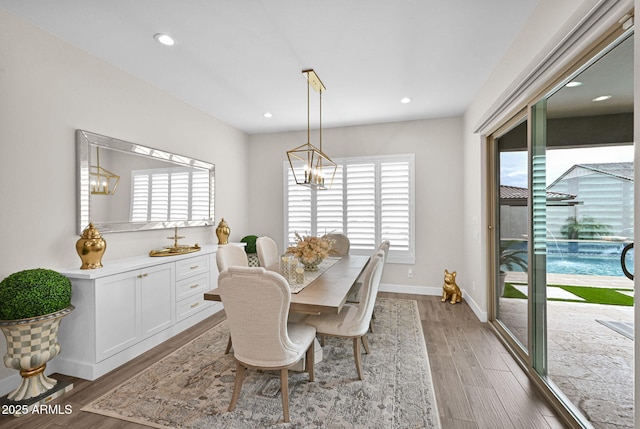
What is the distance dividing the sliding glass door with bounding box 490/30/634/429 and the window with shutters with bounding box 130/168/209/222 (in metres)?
3.67

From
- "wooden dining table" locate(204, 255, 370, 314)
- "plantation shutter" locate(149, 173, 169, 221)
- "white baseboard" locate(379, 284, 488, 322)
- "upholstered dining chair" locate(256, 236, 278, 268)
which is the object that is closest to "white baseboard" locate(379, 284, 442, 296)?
"white baseboard" locate(379, 284, 488, 322)

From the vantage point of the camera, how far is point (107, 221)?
2.72m

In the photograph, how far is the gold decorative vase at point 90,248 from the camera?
91.2 inches

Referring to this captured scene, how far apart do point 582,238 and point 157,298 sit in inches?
134

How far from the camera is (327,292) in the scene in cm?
207

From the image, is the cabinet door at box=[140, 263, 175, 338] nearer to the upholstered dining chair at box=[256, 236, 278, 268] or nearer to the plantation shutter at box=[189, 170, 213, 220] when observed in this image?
the upholstered dining chair at box=[256, 236, 278, 268]

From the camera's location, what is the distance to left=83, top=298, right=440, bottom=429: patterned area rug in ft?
5.80

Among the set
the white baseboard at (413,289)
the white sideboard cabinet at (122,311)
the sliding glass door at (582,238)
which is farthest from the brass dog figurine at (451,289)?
the white sideboard cabinet at (122,311)

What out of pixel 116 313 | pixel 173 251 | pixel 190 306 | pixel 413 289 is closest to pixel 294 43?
pixel 173 251

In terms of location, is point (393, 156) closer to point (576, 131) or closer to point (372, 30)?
point (372, 30)

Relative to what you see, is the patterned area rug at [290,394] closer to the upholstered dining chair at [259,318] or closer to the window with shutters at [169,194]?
the upholstered dining chair at [259,318]

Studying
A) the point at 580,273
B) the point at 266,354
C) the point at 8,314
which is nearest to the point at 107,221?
the point at 8,314

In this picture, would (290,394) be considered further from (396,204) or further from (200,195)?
(396,204)

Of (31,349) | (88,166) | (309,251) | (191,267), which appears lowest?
(31,349)
